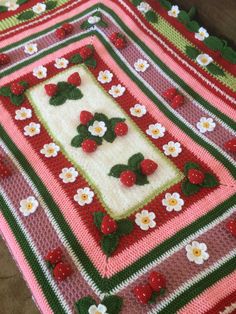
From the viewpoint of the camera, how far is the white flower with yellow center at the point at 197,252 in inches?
26.9

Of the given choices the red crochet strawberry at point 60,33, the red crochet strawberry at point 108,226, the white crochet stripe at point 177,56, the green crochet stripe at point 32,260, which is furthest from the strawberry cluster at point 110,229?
the red crochet strawberry at point 60,33

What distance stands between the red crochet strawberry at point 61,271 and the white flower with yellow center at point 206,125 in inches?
13.8

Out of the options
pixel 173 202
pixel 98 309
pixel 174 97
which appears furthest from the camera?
pixel 174 97

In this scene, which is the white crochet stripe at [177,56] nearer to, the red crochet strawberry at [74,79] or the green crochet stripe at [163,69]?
the green crochet stripe at [163,69]

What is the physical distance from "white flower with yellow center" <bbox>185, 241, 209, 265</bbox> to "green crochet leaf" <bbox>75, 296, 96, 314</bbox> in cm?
16

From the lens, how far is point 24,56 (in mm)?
938

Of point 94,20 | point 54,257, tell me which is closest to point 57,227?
point 54,257

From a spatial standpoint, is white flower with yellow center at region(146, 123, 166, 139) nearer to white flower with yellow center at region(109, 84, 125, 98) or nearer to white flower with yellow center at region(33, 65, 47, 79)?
white flower with yellow center at region(109, 84, 125, 98)

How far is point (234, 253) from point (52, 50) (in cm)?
56

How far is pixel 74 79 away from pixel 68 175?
214mm

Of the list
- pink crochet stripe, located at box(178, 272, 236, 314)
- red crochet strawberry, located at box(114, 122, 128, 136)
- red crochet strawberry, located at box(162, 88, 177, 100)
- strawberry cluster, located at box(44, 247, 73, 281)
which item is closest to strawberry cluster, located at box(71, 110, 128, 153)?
red crochet strawberry, located at box(114, 122, 128, 136)

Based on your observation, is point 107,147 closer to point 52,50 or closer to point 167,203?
point 167,203

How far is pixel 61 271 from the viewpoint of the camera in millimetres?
665

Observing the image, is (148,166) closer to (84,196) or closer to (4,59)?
(84,196)
